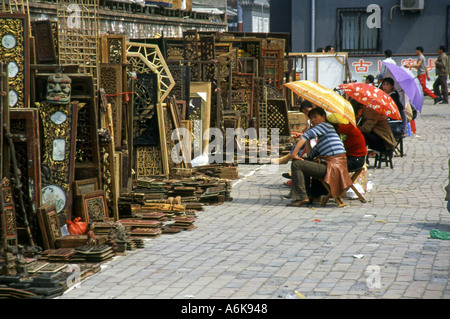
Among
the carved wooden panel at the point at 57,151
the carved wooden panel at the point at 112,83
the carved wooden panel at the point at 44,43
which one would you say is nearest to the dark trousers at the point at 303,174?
the carved wooden panel at the point at 112,83

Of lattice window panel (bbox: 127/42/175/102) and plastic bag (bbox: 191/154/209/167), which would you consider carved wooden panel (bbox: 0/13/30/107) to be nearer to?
lattice window panel (bbox: 127/42/175/102)

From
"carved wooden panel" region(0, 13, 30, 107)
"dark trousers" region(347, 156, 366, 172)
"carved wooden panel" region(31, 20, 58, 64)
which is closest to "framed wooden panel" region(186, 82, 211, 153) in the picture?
"dark trousers" region(347, 156, 366, 172)

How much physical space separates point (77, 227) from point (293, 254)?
8.32 feet

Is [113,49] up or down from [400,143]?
up

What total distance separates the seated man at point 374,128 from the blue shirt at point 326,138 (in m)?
2.97

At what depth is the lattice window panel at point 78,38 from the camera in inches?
379

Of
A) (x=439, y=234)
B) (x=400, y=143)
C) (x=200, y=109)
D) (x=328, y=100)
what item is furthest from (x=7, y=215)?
(x=400, y=143)

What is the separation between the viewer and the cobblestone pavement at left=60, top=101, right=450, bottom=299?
20.5 ft

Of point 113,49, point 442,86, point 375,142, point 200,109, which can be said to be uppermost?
point 113,49

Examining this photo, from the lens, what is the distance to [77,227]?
829cm

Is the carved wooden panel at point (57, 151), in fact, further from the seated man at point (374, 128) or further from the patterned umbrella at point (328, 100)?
the seated man at point (374, 128)

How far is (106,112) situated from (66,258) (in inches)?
119

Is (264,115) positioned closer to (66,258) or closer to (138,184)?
(138,184)

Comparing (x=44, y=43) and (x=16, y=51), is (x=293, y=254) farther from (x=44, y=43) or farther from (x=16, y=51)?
(x=44, y=43)
